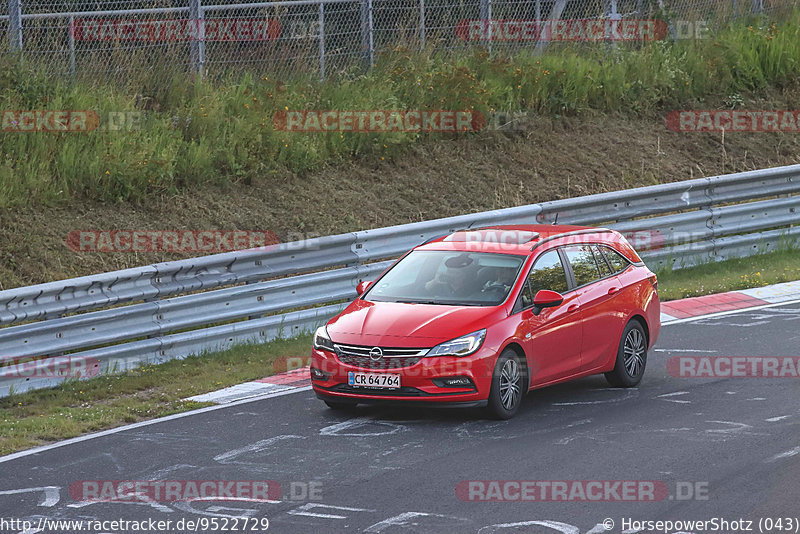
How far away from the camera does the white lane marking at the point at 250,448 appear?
30.1 ft

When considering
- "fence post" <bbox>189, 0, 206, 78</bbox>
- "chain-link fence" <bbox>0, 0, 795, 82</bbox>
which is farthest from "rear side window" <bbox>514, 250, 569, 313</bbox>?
"fence post" <bbox>189, 0, 206, 78</bbox>

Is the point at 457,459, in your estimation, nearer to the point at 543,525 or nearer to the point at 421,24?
the point at 543,525

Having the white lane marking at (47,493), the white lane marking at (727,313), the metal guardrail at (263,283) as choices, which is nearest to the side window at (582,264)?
the white lane marking at (727,313)

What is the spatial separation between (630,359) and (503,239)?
5.48ft

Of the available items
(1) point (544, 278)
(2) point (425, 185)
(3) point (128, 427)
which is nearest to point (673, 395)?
(1) point (544, 278)

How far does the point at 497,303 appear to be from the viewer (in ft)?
34.4

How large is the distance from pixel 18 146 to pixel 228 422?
7218 mm

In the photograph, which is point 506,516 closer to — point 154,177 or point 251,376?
point 251,376

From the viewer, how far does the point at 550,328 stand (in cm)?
1068

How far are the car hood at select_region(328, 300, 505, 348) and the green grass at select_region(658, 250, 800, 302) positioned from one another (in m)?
6.17

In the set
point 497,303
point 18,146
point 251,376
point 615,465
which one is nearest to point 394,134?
point 18,146

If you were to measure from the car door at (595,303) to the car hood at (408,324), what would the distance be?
1.15m

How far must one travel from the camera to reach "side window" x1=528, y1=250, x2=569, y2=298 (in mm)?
Answer: 10898

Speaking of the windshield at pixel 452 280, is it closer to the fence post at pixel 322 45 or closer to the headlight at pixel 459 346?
the headlight at pixel 459 346
